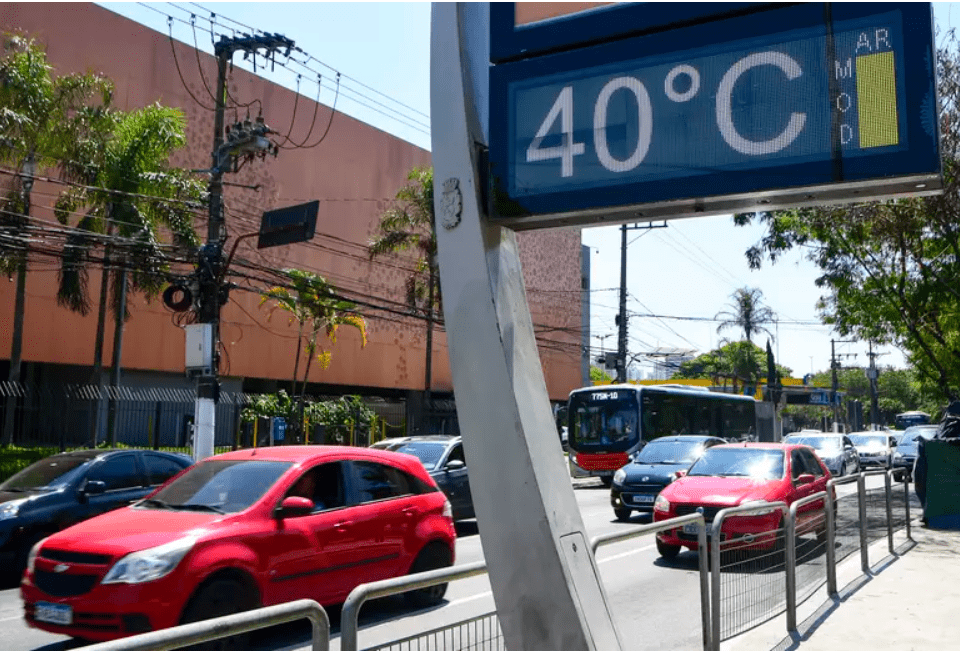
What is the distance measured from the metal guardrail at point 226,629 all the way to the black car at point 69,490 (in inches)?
368

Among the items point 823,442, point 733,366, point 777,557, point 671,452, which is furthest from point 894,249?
point 733,366

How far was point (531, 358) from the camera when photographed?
11.9ft

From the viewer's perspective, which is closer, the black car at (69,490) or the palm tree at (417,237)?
the black car at (69,490)

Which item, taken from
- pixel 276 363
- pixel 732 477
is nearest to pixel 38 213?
pixel 276 363

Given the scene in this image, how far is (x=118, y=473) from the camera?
1233 centimetres

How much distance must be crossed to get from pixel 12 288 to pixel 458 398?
2885 centimetres

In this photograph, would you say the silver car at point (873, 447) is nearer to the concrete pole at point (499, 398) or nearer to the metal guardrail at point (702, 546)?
the metal guardrail at point (702, 546)

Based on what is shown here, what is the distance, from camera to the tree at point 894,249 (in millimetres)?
19422

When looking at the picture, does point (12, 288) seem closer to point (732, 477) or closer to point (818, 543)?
point (732, 477)

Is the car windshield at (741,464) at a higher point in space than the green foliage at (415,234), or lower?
lower

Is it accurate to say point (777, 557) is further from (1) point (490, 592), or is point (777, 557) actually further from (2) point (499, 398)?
(2) point (499, 398)

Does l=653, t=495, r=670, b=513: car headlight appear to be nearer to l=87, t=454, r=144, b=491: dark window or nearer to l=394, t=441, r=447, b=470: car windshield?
l=394, t=441, r=447, b=470: car windshield

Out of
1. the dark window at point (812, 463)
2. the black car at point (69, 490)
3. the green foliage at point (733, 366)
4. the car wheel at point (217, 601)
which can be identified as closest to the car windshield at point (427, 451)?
the black car at point (69, 490)

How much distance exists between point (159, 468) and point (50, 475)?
1.33 metres
